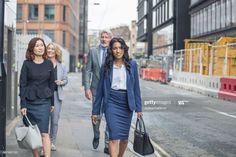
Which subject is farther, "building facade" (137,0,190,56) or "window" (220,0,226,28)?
"building facade" (137,0,190,56)

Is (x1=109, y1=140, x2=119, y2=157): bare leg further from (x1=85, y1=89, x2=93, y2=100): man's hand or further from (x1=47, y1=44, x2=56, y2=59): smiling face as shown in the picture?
(x1=47, y1=44, x2=56, y2=59): smiling face

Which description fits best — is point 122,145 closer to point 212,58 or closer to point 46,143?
point 46,143

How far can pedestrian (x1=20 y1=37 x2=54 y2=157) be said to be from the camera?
20.4 feet

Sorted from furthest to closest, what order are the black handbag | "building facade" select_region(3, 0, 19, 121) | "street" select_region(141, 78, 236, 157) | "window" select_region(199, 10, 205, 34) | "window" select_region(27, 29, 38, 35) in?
"window" select_region(27, 29, 38, 35), "window" select_region(199, 10, 205, 34), "building facade" select_region(3, 0, 19, 121), "street" select_region(141, 78, 236, 157), the black handbag

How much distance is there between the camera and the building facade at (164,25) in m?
57.2

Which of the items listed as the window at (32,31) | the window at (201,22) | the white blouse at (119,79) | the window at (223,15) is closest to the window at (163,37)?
the window at (201,22)

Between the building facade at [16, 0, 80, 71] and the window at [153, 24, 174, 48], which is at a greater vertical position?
the building facade at [16, 0, 80, 71]

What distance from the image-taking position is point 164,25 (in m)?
66.4

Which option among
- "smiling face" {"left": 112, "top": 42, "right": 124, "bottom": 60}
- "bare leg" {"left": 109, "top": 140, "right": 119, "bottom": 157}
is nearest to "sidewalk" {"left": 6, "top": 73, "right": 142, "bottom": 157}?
"bare leg" {"left": 109, "top": 140, "right": 119, "bottom": 157}

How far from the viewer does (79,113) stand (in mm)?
14516

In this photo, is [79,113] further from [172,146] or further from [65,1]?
[65,1]

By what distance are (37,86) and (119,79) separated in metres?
1.11

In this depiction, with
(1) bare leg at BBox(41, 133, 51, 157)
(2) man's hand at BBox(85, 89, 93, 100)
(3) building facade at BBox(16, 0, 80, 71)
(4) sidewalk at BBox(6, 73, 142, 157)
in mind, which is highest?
(3) building facade at BBox(16, 0, 80, 71)

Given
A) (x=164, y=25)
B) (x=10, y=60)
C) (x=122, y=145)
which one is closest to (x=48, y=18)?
(x=164, y=25)
